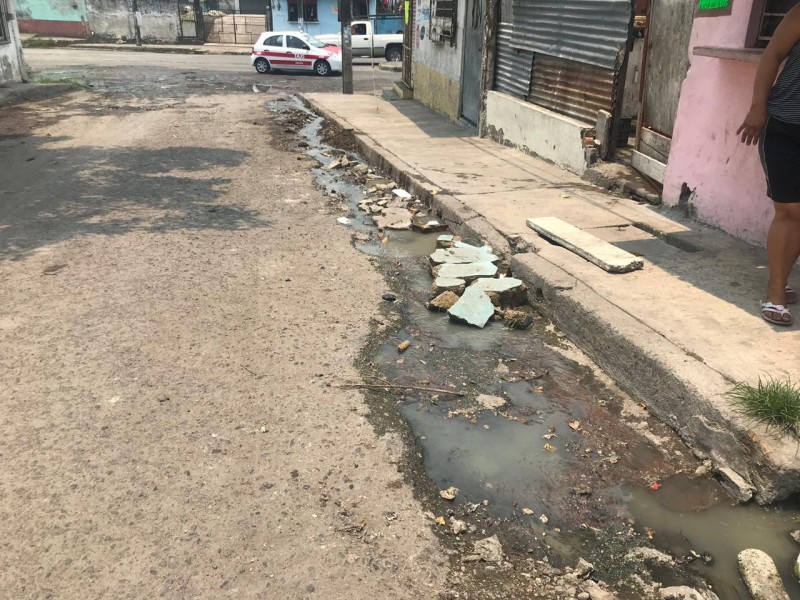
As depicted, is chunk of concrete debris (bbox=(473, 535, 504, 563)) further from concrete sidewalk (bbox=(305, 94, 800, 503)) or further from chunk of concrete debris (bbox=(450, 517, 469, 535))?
concrete sidewalk (bbox=(305, 94, 800, 503))

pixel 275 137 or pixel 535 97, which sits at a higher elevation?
pixel 535 97

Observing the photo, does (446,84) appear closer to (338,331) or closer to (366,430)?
(338,331)

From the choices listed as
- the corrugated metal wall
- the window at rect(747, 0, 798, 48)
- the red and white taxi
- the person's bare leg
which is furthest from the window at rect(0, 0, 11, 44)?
the person's bare leg

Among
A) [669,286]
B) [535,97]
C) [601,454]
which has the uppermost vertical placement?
[535,97]

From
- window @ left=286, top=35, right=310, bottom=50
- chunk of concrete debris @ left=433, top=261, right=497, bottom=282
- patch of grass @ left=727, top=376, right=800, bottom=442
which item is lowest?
chunk of concrete debris @ left=433, top=261, right=497, bottom=282

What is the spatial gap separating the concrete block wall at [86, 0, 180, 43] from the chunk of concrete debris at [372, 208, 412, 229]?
3349 centimetres

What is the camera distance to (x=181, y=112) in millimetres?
12664

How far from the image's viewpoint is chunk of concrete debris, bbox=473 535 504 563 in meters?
2.26

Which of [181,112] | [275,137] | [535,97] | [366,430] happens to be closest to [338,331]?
[366,430]

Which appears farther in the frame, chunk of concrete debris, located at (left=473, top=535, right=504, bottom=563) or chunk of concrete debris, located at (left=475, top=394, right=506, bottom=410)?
chunk of concrete debris, located at (left=475, top=394, right=506, bottom=410)

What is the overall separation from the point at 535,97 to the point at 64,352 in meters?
6.92

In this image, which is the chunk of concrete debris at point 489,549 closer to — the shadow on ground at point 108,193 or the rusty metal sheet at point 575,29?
the shadow on ground at point 108,193

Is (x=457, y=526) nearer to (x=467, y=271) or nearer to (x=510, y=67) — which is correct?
(x=467, y=271)

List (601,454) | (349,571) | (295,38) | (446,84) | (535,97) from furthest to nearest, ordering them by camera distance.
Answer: (295,38), (446,84), (535,97), (601,454), (349,571)
